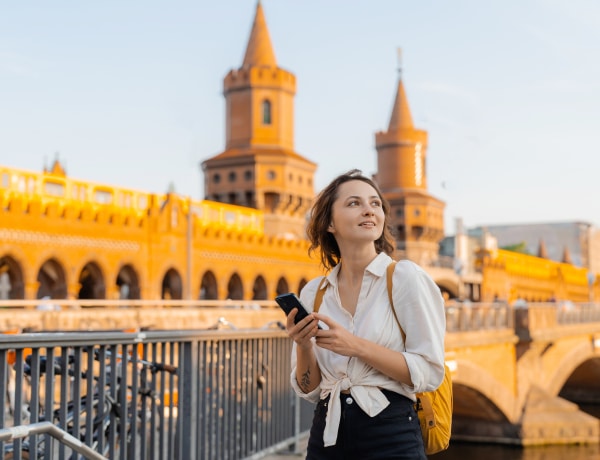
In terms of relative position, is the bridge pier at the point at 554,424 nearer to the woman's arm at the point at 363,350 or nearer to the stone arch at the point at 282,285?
the stone arch at the point at 282,285

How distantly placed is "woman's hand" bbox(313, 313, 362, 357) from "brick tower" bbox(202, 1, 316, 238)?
4619cm

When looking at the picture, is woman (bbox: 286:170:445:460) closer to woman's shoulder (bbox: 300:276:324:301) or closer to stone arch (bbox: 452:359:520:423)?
woman's shoulder (bbox: 300:276:324:301)

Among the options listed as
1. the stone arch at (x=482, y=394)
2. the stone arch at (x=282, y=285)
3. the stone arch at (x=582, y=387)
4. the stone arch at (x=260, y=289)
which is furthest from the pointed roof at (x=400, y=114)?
the stone arch at (x=482, y=394)

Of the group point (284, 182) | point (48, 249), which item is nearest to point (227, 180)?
point (284, 182)

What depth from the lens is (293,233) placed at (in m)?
50.6

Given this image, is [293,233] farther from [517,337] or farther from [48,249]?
[517,337]

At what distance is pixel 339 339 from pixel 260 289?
38.5m

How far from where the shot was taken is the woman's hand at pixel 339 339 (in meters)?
2.49

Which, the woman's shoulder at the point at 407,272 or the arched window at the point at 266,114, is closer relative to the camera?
the woman's shoulder at the point at 407,272

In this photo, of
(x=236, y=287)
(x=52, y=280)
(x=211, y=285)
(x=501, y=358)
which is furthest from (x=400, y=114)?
(x=501, y=358)

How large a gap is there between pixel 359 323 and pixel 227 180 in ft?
161

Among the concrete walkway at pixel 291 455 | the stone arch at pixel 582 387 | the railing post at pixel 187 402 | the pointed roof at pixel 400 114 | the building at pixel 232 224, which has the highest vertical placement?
the pointed roof at pixel 400 114

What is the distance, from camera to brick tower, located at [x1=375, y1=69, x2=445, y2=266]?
2537 inches

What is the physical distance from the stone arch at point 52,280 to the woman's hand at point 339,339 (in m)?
27.0
